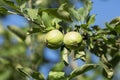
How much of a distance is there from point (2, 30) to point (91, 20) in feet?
11.8

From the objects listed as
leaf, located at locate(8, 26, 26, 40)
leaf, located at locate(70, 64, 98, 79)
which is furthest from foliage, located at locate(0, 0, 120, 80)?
leaf, located at locate(8, 26, 26, 40)

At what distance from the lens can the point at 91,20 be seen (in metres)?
1.82

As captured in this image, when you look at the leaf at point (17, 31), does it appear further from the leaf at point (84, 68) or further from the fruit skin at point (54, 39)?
the leaf at point (84, 68)

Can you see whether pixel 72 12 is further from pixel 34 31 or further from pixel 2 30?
pixel 2 30

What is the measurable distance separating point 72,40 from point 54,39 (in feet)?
0.28

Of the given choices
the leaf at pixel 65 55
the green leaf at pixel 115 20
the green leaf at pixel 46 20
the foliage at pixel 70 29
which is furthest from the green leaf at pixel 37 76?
the green leaf at pixel 115 20

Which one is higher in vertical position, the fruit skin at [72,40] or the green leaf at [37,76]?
the fruit skin at [72,40]

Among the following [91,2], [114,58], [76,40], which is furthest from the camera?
[114,58]

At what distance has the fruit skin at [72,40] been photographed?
1.75 meters

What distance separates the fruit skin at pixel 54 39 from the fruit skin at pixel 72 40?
27 mm

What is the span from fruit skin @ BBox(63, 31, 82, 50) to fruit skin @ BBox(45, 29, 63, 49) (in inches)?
1.1

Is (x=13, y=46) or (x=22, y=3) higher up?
(x=22, y=3)

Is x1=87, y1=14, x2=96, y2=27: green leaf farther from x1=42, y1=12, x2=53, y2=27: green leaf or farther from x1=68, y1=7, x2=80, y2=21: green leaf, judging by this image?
x1=42, y1=12, x2=53, y2=27: green leaf

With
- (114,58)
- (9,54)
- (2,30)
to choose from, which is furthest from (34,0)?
(2,30)
